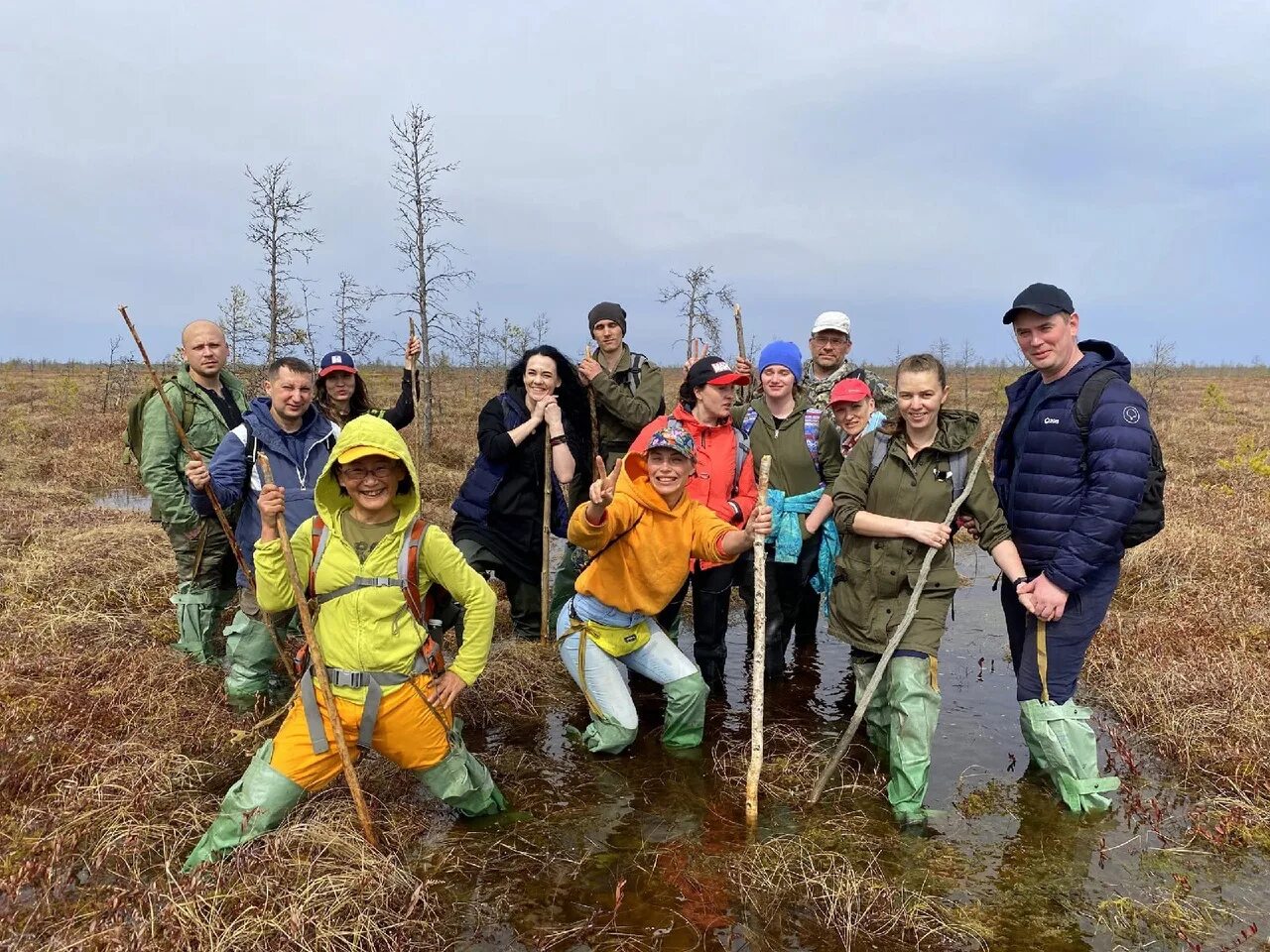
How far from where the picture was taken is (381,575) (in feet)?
12.6

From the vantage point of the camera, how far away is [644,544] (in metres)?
5.14

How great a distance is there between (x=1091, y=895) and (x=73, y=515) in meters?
14.3

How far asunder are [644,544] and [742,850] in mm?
1944

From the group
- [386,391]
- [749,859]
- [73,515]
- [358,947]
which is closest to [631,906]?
[749,859]

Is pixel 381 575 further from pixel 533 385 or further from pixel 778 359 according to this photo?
pixel 778 359

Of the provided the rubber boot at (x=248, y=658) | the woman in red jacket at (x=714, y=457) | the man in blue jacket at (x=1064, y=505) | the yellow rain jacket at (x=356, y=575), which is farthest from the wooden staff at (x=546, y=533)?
the man in blue jacket at (x=1064, y=505)

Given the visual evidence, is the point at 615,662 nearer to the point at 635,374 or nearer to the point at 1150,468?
the point at 635,374

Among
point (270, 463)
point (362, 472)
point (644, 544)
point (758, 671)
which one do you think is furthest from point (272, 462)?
point (758, 671)

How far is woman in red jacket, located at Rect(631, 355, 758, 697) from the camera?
18.8ft

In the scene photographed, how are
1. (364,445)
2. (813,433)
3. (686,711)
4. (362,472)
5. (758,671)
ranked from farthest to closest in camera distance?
(813,433), (686,711), (758,671), (362,472), (364,445)

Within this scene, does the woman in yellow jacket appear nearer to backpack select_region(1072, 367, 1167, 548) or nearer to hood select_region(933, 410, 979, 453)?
hood select_region(933, 410, 979, 453)

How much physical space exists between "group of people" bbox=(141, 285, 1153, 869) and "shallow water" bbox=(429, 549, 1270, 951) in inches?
10.6

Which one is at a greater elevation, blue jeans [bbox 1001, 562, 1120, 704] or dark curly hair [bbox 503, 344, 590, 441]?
dark curly hair [bbox 503, 344, 590, 441]

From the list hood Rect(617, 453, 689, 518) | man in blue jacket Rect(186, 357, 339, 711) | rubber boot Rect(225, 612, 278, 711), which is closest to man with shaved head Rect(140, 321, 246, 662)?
man in blue jacket Rect(186, 357, 339, 711)
